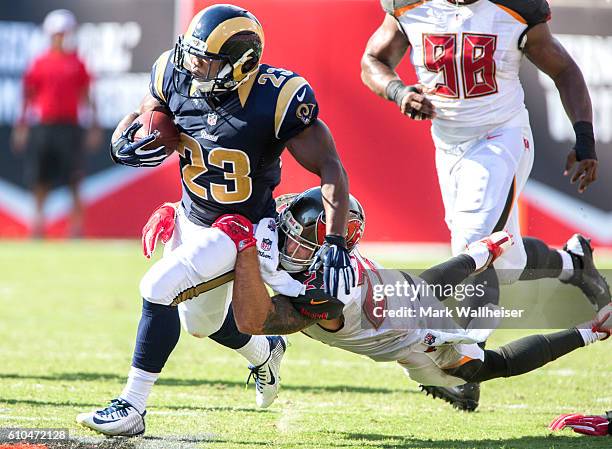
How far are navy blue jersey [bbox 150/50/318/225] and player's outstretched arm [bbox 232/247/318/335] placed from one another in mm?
318

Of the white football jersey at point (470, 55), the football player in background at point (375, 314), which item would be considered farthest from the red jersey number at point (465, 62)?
the football player in background at point (375, 314)

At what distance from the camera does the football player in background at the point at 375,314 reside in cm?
427

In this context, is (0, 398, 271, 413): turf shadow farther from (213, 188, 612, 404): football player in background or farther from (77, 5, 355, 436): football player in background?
(213, 188, 612, 404): football player in background

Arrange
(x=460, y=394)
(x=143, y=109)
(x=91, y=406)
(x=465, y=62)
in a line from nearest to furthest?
(x=143, y=109)
(x=91, y=406)
(x=460, y=394)
(x=465, y=62)

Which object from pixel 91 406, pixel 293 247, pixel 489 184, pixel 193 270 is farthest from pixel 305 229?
pixel 91 406

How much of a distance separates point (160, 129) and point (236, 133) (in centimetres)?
30

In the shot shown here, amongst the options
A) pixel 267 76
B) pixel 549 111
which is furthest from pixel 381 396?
pixel 549 111

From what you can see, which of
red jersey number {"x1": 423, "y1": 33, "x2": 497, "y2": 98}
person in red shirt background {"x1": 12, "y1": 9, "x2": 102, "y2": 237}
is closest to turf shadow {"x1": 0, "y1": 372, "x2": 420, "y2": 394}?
red jersey number {"x1": 423, "y1": 33, "x2": 497, "y2": 98}

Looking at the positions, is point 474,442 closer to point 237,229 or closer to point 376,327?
point 376,327

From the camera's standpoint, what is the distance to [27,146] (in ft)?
39.1

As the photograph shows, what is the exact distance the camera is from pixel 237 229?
4.30 metres

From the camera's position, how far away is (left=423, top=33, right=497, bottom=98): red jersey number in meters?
5.12

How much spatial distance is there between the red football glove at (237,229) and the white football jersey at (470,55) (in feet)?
4.55

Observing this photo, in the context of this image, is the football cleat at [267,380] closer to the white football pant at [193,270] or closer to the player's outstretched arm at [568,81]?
the white football pant at [193,270]
